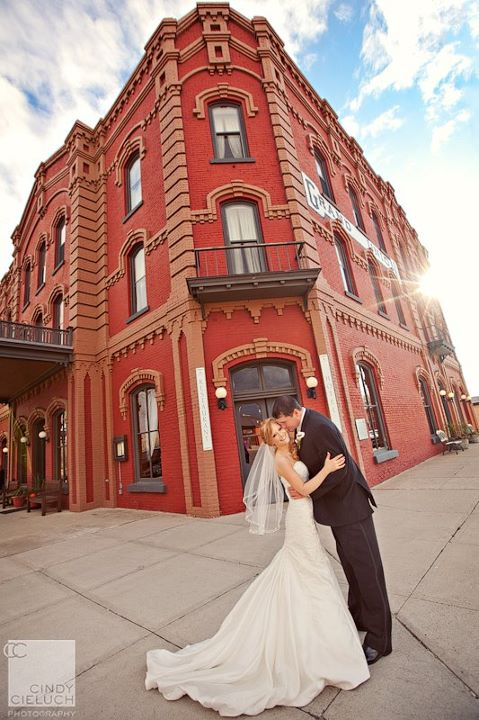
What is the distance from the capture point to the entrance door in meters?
8.31

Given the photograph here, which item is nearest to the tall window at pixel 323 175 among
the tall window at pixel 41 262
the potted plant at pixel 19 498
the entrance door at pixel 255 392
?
the entrance door at pixel 255 392

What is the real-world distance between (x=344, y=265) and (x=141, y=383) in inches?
313

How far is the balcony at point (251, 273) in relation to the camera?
823 centimetres

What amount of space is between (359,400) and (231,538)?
5.50m

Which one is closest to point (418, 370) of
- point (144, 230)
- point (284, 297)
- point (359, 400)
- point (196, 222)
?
point (359, 400)

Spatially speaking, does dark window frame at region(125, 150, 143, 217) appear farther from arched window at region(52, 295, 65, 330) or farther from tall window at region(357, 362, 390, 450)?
tall window at region(357, 362, 390, 450)

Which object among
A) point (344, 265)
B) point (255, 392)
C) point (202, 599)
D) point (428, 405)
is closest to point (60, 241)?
point (344, 265)

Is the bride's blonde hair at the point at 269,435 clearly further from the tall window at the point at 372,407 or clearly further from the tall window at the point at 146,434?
the tall window at the point at 372,407

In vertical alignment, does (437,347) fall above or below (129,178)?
below

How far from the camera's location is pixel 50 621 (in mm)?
3484

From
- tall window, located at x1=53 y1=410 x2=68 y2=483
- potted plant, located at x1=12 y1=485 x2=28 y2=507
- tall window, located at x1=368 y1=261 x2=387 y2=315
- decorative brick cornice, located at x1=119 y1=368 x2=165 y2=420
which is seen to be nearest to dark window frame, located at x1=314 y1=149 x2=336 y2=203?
tall window, located at x1=368 y1=261 x2=387 y2=315

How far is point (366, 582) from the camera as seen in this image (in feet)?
8.54

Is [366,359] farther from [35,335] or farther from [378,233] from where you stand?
[35,335]

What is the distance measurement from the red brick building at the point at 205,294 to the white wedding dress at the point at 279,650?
5184mm
